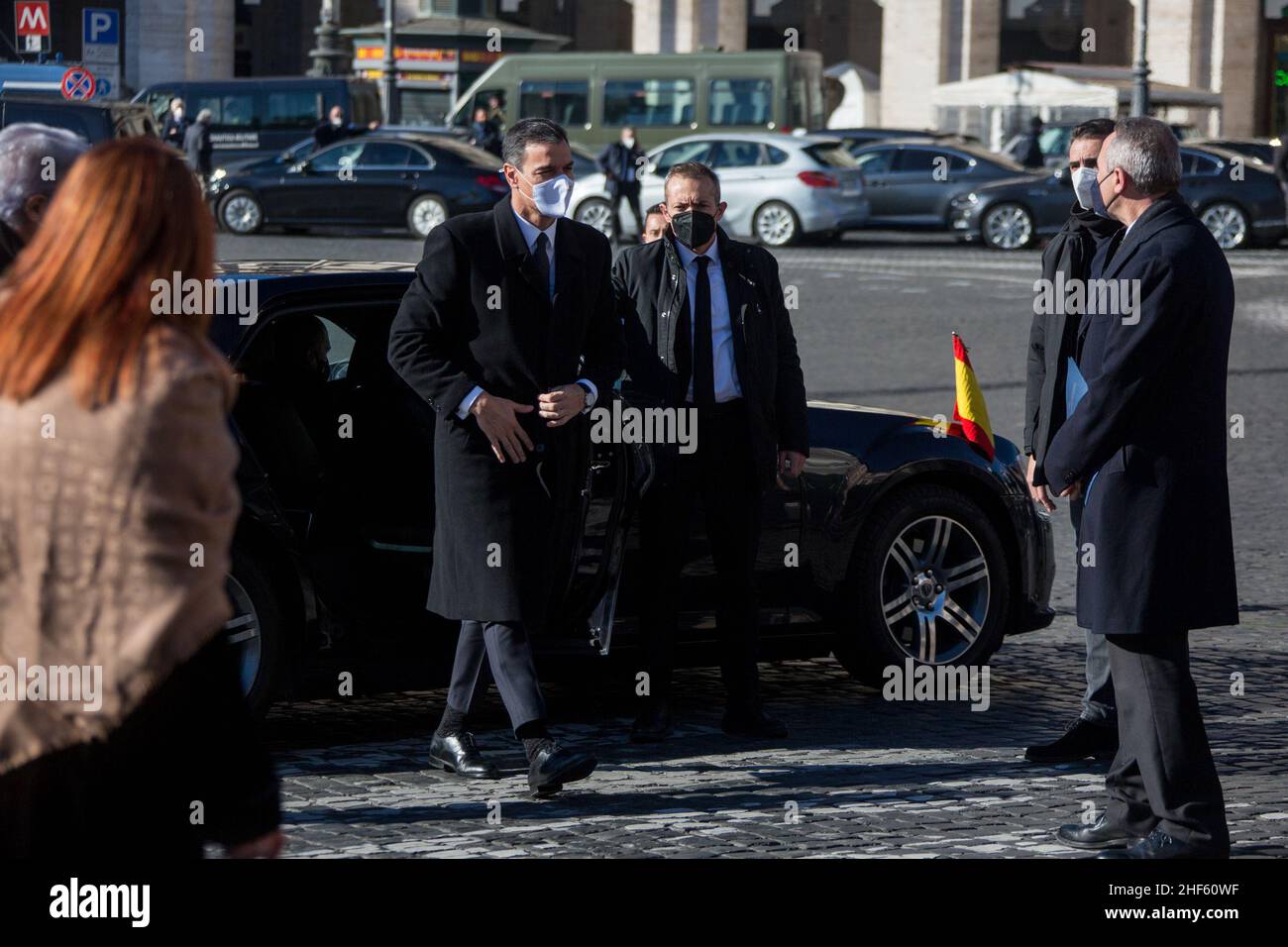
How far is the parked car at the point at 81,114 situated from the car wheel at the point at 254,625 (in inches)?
680

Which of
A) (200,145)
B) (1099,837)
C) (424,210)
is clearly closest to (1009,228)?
(424,210)

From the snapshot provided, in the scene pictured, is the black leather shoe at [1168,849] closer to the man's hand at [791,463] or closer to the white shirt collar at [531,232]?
the man's hand at [791,463]

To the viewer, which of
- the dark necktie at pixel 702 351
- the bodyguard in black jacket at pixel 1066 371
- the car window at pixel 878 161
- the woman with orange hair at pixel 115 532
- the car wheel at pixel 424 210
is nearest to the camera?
the woman with orange hair at pixel 115 532

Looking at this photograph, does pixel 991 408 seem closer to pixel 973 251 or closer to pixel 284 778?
pixel 284 778

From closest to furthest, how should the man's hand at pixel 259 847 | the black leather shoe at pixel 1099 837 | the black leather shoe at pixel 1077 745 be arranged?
1. the man's hand at pixel 259 847
2. the black leather shoe at pixel 1099 837
3. the black leather shoe at pixel 1077 745

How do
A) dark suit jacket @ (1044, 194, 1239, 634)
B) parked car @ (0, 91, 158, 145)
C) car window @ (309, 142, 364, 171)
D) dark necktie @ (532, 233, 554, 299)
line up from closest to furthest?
dark suit jacket @ (1044, 194, 1239, 634) → dark necktie @ (532, 233, 554, 299) → parked car @ (0, 91, 158, 145) → car window @ (309, 142, 364, 171)

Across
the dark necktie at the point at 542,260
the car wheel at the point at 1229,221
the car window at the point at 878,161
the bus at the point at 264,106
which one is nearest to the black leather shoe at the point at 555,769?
the dark necktie at the point at 542,260

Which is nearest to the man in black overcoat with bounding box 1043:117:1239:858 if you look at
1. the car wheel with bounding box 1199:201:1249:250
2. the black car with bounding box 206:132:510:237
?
the black car with bounding box 206:132:510:237

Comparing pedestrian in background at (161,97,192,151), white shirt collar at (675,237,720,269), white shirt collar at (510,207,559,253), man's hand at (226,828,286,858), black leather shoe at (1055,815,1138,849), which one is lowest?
black leather shoe at (1055,815,1138,849)

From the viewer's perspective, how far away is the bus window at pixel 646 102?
38719 millimetres

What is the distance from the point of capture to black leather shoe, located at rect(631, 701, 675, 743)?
662 centimetres

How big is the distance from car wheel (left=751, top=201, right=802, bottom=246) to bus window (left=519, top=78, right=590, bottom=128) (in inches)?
404

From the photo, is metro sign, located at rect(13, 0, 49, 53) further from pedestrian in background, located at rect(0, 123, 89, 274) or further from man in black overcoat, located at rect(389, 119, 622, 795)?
pedestrian in background, located at rect(0, 123, 89, 274)
